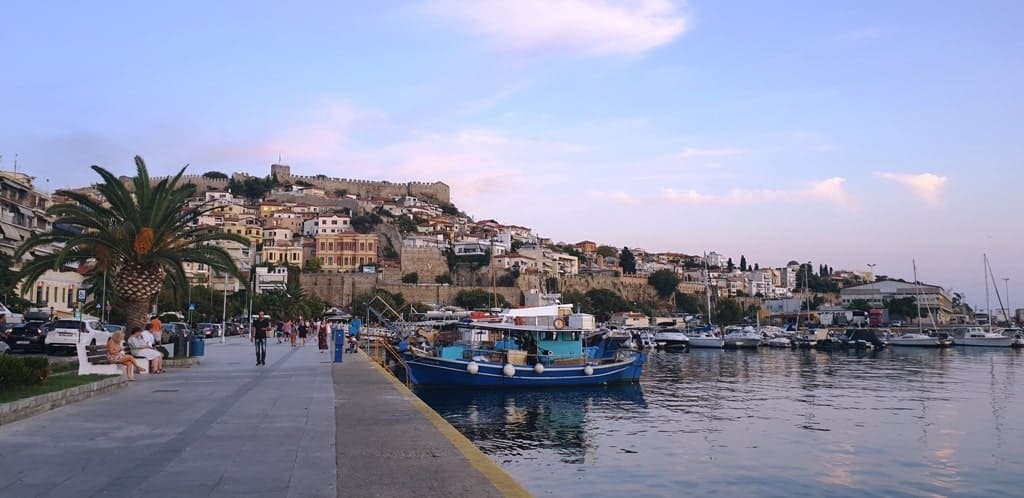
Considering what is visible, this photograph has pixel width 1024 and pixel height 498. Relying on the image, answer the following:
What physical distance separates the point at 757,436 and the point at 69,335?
20144 mm

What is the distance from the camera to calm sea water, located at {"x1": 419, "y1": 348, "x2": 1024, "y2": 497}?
1362 centimetres

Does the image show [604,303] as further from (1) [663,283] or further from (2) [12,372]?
(2) [12,372]

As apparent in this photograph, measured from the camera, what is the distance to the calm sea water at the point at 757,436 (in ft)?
44.7

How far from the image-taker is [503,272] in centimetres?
12556

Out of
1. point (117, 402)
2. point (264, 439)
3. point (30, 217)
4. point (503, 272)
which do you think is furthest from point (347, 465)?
point (503, 272)

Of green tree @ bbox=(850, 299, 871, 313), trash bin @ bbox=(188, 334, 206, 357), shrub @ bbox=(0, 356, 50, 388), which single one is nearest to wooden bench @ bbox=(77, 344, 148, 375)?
shrub @ bbox=(0, 356, 50, 388)

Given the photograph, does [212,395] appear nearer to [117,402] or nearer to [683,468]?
[117,402]

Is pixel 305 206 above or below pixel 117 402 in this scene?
above

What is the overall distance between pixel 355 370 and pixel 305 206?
→ 140547 millimetres

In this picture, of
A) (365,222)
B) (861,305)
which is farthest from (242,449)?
(861,305)

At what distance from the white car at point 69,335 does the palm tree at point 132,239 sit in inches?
Answer: 73.9

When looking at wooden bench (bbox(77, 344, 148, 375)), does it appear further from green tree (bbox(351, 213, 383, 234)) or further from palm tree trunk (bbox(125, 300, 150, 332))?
green tree (bbox(351, 213, 383, 234))

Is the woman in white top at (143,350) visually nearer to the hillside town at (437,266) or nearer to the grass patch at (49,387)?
the grass patch at (49,387)

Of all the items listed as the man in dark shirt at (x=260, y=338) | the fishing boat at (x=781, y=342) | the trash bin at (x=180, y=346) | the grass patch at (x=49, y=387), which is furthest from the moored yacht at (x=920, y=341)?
the grass patch at (x=49, y=387)
